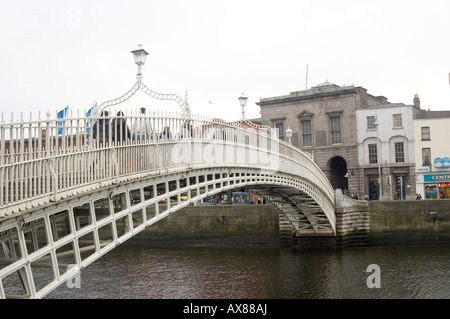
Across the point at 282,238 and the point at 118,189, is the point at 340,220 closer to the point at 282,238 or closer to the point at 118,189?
the point at 282,238

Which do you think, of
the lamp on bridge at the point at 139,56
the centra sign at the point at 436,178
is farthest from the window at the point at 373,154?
the lamp on bridge at the point at 139,56

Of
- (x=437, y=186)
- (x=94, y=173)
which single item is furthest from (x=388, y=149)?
(x=94, y=173)

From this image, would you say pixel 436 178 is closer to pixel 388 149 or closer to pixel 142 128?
pixel 388 149

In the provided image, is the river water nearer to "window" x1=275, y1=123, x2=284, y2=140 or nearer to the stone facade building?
the stone facade building

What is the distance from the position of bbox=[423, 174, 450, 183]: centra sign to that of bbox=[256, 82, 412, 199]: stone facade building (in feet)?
16.0

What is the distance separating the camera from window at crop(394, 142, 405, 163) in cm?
4184

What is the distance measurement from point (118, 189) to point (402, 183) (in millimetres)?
34793

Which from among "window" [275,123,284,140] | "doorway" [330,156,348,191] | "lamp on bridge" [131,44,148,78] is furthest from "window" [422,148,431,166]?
"lamp on bridge" [131,44,148,78]

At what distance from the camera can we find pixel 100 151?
35.2ft

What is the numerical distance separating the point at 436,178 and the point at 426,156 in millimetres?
1815

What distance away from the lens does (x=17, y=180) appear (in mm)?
8492

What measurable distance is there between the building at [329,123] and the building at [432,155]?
4.64 meters
